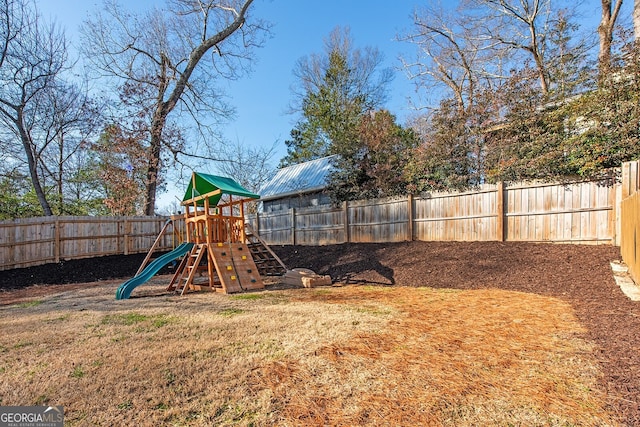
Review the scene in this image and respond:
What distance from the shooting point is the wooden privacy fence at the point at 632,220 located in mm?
4309

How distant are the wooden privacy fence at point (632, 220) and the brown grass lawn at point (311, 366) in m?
1.25

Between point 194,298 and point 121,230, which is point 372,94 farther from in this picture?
point 194,298

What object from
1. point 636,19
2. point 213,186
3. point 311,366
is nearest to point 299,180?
point 213,186

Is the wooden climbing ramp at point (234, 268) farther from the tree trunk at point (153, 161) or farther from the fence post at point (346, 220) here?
the tree trunk at point (153, 161)

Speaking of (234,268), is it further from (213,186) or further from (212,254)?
(213,186)

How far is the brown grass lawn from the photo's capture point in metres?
1.98

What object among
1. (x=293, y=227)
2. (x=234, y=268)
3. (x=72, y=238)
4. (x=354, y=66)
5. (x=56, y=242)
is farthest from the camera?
(x=354, y=66)

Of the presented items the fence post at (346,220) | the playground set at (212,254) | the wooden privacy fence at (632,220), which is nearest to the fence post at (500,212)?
the wooden privacy fence at (632,220)

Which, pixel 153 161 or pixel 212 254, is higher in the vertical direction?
pixel 153 161

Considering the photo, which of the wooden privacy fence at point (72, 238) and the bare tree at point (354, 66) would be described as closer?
the wooden privacy fence at point (72, 238)

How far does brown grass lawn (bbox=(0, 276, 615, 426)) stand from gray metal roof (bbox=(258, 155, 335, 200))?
35.5ft

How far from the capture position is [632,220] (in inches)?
183

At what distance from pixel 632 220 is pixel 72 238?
560 inches

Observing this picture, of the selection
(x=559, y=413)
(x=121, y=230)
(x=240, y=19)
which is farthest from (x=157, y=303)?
(x=240, y=19)
